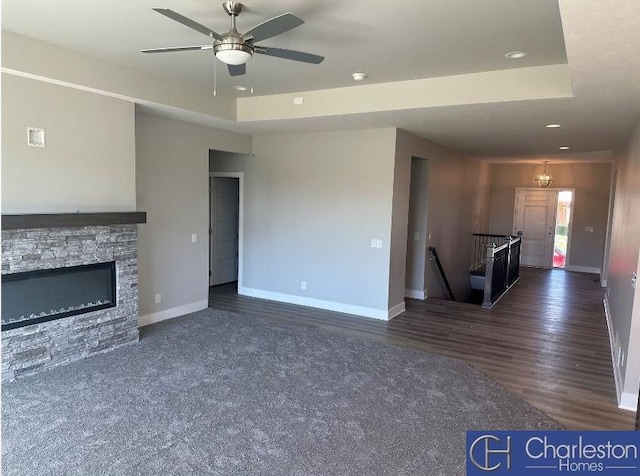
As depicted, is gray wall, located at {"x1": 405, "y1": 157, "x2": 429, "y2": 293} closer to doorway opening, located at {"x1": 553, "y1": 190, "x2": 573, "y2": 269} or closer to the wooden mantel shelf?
the wooden mantel shelf

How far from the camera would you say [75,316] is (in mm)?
4301

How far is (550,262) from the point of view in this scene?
11422 mm

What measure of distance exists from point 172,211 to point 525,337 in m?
4.86

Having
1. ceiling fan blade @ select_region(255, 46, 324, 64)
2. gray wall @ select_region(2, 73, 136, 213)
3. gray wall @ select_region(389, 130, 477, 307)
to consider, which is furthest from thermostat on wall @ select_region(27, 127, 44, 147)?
gray wall @ select_region(389, 130, 477, 307)

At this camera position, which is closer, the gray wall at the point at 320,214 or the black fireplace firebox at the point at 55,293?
the black fireplace firebox at the point at 55,293

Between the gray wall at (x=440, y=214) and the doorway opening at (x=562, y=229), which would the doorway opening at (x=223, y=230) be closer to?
the gray wall at (x=440, y=214)

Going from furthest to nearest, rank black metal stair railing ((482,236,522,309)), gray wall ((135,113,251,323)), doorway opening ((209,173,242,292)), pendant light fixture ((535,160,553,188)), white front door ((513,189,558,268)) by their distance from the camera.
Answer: white front door ((513,189,558,268)) < pendant light fixture ((535,160,553,188)) < doorway opening ((209,173,242,292)) < black metal stair railing ((482,236,522,309)) < gray wall ((135,113,251,323))

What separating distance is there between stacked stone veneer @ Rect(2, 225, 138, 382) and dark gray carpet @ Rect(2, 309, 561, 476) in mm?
164

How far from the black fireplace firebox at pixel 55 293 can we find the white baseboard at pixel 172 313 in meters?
0.93

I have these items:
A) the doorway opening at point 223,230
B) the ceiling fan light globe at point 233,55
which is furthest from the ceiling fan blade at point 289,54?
the doorway opening at point 223,230

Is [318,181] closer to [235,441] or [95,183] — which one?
[95,183]

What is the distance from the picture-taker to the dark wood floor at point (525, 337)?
150 inches

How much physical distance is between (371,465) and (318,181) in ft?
14.6

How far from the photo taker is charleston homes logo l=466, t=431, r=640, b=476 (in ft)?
7.52
